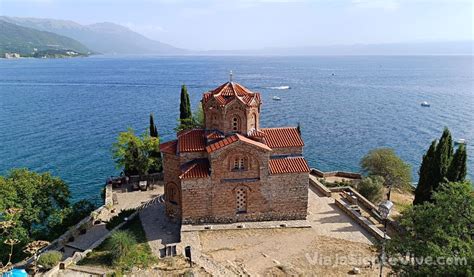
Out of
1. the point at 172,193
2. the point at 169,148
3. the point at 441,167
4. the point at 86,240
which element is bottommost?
the point at 86,240

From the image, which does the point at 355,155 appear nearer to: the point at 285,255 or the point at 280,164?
the point at 280,164

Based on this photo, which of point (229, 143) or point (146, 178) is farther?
point (146, 178)

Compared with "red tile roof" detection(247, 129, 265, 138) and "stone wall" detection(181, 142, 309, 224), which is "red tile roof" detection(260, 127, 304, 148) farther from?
"stone wall" detection(181, 142, 309, 224)

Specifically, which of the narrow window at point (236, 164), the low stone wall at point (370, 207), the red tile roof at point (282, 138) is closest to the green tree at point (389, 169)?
the low stone wall at point (370, 207)

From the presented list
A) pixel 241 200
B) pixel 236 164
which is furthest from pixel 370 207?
pixel 236 164

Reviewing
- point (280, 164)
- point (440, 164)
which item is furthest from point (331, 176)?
point (280, 164)

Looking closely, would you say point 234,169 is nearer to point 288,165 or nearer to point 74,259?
point 288,165
